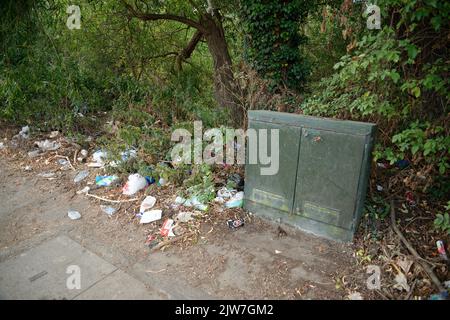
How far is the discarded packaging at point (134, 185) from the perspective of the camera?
164 inches

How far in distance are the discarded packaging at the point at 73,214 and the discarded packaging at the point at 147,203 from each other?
0.75 m

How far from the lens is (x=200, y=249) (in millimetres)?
3172

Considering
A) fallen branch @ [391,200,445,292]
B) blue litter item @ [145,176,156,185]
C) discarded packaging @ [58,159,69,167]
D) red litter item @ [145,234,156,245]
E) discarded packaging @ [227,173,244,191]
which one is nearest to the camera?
fallen branch @ [391,200,445,292]

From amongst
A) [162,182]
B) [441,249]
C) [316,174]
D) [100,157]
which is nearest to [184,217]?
[162,182]

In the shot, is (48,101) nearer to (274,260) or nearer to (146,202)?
(146,202)

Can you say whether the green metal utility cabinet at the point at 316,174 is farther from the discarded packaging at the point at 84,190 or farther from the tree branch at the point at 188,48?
the tree branch at the point at 188,48

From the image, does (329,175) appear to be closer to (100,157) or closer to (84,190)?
(84,190)

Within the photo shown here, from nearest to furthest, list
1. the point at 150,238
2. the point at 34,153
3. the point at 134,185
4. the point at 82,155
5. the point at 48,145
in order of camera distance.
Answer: the point at 150,238 → the point at 134,185 → the point at 82,155 → the point at 34,153 → the point at 48,145

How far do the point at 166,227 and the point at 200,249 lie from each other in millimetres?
523

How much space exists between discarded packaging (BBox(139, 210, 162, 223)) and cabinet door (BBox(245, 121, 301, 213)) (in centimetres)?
103

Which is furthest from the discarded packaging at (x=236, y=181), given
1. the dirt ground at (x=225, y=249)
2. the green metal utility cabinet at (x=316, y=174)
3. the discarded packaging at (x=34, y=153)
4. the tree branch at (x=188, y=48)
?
the tree branch at (x=188, y=48)

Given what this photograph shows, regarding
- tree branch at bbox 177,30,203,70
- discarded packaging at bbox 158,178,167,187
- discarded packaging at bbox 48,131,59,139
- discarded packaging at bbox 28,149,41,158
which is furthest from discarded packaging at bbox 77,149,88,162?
tree branch at bbox 177,30,203,70

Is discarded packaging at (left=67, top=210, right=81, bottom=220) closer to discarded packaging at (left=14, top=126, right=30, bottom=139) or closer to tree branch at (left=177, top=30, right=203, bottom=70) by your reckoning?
discarded packaging at (left=14, top=126, right=30, bottom=139)

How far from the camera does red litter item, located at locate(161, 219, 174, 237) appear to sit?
3.41 meters
